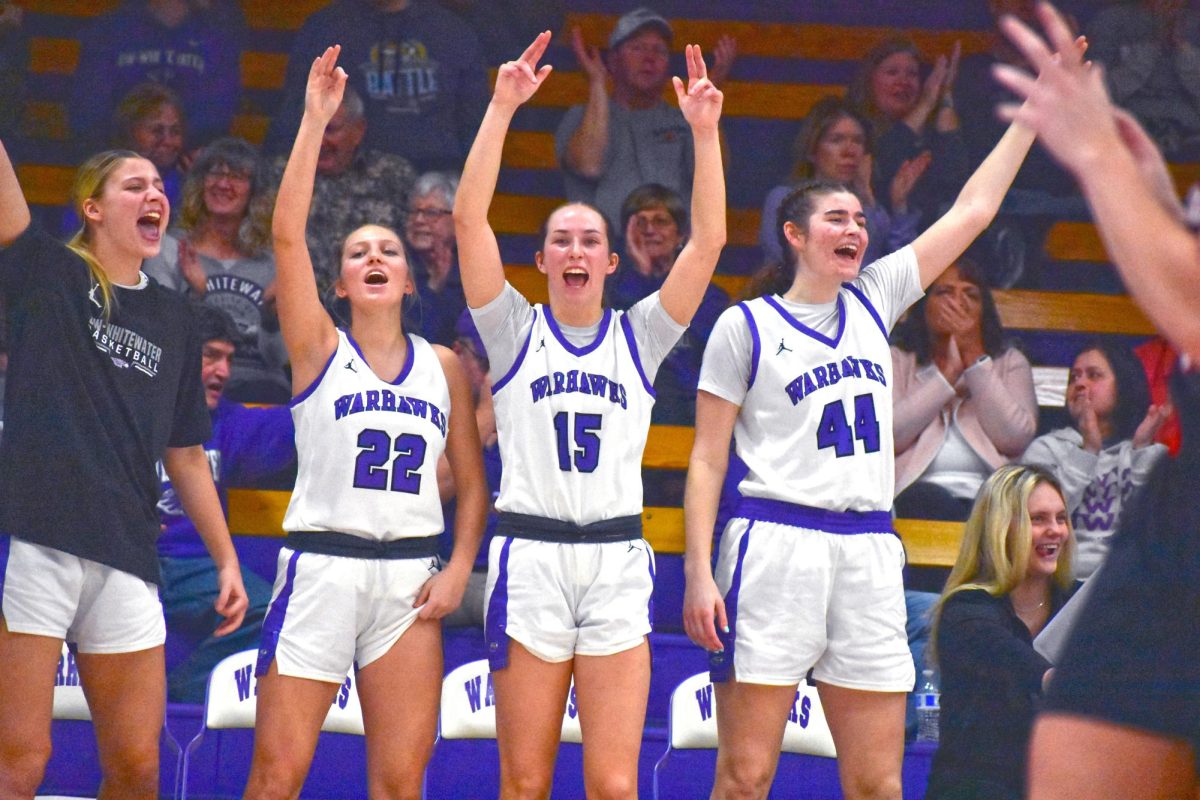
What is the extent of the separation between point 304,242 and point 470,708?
1.91 m

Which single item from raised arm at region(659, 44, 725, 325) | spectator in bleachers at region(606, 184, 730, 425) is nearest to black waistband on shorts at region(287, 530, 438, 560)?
raised arm at region(659, 44, 725, 325)

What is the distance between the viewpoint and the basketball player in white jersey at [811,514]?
4.11m

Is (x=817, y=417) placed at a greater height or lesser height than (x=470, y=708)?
greater

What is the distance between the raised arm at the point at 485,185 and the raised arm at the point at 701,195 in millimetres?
422

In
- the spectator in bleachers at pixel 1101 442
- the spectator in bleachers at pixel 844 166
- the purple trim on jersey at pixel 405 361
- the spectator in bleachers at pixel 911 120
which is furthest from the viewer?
the spectator in bleachers at pixel 911 120

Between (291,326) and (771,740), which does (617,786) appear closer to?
(771,740)

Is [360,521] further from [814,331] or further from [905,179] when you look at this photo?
[905,179]

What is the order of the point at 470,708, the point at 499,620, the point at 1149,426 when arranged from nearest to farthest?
the point at 499,620
the point at 470,708
the point at 1149,426

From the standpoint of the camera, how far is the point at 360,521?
422 cm

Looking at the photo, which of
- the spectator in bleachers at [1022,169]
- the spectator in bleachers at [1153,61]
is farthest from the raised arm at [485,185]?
the spectator in bleachers at [1153,61]

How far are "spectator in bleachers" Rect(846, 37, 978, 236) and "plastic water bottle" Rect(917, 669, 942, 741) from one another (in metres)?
2.62

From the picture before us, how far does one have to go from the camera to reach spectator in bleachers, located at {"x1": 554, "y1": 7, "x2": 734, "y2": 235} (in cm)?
736

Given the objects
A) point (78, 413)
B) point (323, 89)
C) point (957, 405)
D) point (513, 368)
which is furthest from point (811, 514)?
point (957, 405)

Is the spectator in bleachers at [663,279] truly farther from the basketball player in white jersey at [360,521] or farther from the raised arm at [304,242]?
the raised arm at [304,242]
